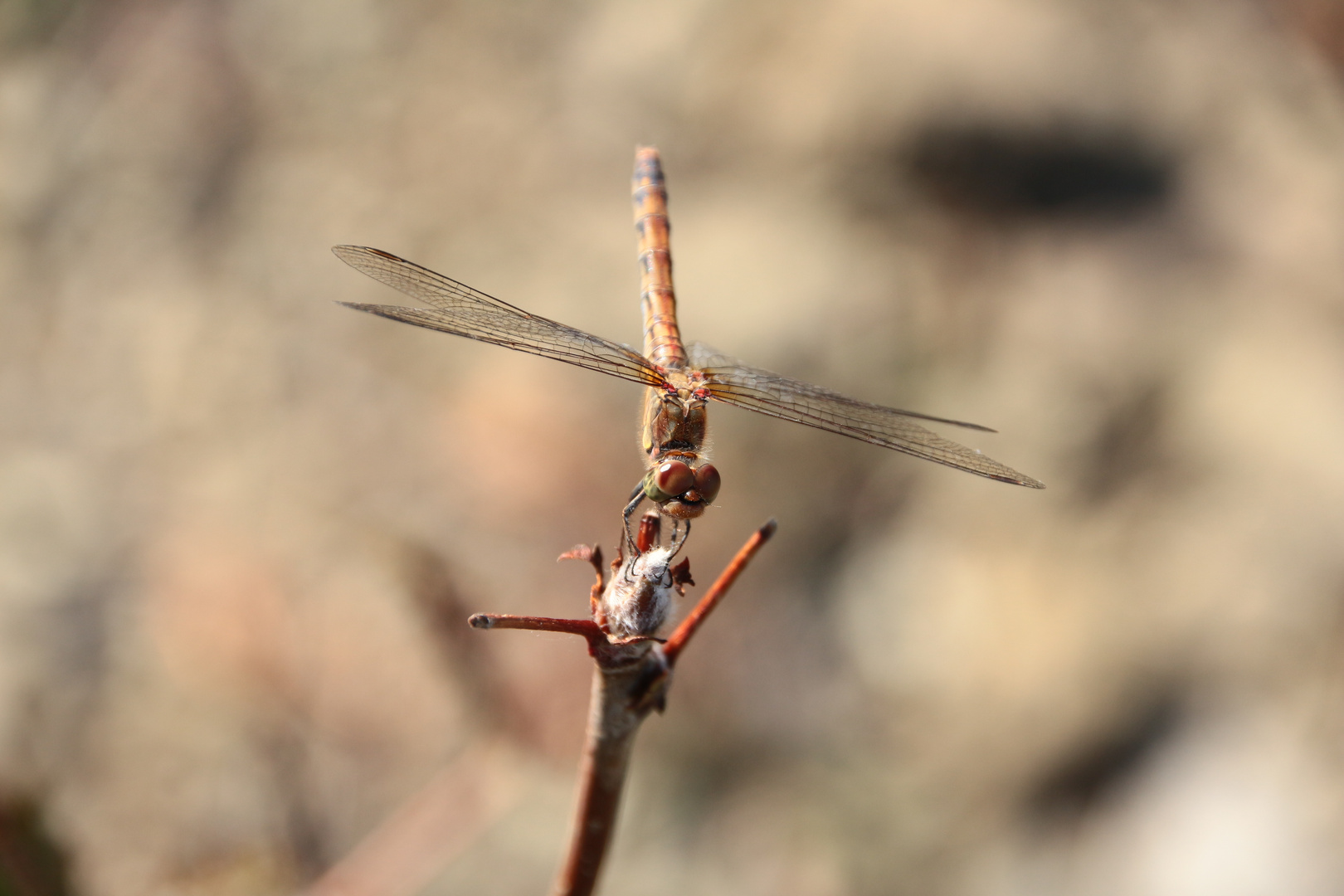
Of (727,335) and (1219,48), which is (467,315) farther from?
(1219,48)

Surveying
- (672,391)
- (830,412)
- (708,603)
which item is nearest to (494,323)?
(672,391)

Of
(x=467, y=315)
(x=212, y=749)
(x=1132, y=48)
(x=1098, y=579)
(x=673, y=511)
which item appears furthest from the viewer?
(x=1132, y=48)

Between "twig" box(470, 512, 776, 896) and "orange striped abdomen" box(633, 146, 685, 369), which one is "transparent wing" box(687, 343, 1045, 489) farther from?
"twig" box(470, 512, 776, 896)

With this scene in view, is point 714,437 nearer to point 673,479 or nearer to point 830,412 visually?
point 830,412

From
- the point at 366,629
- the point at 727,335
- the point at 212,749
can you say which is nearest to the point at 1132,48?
the point at 727,335

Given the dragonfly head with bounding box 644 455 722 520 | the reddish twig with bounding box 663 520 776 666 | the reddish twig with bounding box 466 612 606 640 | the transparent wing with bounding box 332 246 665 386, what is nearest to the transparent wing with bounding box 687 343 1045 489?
the transparent wing with bounding box 332 246 665 386

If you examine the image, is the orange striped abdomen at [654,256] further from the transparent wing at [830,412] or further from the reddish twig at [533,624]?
the reddish twig at [533,624]

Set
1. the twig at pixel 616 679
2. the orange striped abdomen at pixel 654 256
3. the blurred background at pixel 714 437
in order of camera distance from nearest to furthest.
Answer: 1. the twig at pixel 616 679
2. the orange striped abdomen at pixel 654 256
3. the blurred background at pixel 714 437

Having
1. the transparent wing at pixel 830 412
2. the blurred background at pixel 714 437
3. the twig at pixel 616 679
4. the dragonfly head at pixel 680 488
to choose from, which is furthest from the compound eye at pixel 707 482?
the blurred background at pixel 714 437
